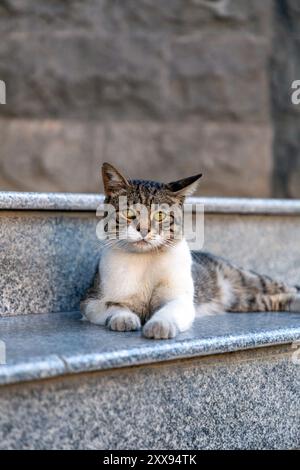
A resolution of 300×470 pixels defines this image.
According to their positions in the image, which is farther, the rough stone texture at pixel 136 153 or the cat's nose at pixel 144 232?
the rough stone texture at pixel 136 153

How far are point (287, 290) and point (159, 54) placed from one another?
51.4 inches

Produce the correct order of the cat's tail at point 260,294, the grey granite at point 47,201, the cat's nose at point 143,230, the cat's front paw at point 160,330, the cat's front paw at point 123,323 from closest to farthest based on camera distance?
the cat's front paw at point 160,330, the cat's front paw at point 123,323, the cat's nose at point 143,230, the grey granite at point 47,201, the cat's tail at point 260,294

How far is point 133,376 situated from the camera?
1.69 metres

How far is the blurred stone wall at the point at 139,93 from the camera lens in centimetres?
307

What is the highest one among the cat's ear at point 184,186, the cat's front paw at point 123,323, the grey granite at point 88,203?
the cat's ear at point 184,186

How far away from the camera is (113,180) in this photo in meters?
2.15

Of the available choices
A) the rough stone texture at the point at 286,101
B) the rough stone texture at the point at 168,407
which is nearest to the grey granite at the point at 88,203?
the rough stone texture at the point at 286,101

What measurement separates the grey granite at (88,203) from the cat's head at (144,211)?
0.20 m

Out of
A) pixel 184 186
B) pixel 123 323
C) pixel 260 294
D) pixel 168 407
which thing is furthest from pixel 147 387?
pixel 260 294

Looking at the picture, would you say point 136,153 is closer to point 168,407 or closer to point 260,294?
point 260,294

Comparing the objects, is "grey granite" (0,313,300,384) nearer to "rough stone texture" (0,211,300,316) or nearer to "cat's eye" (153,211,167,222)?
"rough stone texture" (0,211,300,316)

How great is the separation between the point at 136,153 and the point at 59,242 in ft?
3.15

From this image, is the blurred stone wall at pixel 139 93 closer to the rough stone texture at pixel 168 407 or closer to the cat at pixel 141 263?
the cat at pixel 141 263
